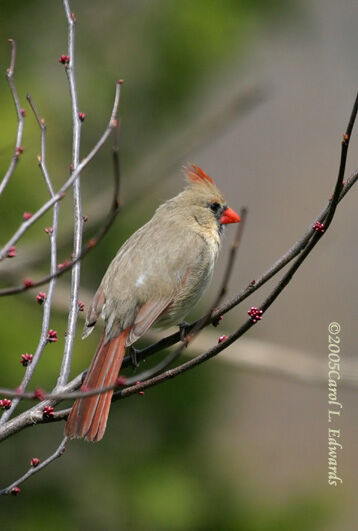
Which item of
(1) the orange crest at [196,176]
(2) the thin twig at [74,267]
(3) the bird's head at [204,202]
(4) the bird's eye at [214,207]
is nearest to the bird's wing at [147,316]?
(2) the thin twig at [74,267]

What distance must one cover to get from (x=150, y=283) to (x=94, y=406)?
724 mm

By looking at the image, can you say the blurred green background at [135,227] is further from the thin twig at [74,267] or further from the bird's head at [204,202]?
the thin twig at [74,267]

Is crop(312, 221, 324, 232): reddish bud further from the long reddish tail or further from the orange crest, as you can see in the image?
the orange crest

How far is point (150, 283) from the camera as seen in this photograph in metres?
3.28

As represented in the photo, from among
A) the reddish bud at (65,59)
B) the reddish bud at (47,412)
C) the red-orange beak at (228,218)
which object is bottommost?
the reddish bud at (47,412)

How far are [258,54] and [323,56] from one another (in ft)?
5.26

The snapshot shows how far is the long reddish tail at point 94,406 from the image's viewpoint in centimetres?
261

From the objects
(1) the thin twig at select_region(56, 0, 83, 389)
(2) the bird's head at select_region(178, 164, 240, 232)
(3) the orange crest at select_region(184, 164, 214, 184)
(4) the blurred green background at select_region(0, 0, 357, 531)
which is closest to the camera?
(1) the thin twig at select_region(56, 0, 83, 389)

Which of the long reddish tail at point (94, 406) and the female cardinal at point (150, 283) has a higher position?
the female cardinal at point (150, 283)

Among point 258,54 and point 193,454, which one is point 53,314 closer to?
point 193,454

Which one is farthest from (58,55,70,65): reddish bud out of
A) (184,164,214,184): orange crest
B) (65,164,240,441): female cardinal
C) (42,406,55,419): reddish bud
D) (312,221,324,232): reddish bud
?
(184,164,214,184): orange crest

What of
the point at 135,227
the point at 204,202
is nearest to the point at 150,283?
the point at 204,202

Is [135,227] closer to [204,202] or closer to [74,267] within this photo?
[204,202]

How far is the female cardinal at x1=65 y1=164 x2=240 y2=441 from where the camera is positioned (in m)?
3.06
